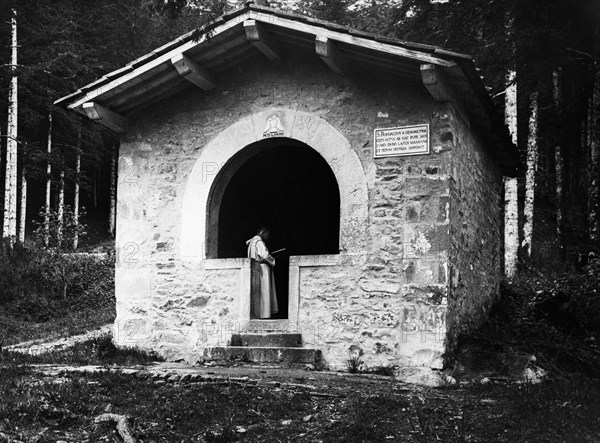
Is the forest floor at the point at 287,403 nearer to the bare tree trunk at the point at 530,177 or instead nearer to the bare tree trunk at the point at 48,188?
the bare tree trunk at the point at 48,188

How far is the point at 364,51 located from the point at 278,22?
110 cm

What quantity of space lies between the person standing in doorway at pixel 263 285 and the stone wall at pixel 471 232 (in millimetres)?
2484

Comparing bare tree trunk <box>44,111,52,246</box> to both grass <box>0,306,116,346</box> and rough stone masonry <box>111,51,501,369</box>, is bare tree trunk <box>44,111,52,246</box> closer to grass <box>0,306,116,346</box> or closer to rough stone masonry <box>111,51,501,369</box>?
grass <box>0,306,116,346</box>

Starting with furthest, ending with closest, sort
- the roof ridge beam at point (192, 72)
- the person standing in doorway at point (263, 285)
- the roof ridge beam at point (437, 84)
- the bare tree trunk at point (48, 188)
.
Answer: the bare tree trunk at point (48, 188) → the person standing in doorway at point (263, 285) → the roof ridge beam at point (192, 72) → the roof ridge beam at point (437, 84)

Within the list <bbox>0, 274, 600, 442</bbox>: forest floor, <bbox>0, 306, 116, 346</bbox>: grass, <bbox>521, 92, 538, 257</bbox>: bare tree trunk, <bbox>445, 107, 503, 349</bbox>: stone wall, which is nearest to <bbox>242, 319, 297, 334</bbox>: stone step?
<bbox>0, 274, 600, 442</bbox>: forest floor

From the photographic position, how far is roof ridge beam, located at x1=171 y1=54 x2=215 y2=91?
374 inches

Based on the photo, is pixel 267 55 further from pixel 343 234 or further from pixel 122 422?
pixel 122 422

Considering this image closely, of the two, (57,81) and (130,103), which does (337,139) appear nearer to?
(130,103)

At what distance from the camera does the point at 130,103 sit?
33.6 feet

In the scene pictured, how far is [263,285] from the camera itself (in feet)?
32.9

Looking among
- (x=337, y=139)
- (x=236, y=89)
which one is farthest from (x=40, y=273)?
(x=337, y=139)

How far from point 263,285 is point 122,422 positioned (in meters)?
3.95

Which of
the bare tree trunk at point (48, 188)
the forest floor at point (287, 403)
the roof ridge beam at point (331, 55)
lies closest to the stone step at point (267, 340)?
the forest floor at point (287, 403)

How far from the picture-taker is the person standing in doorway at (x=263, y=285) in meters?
9.91
